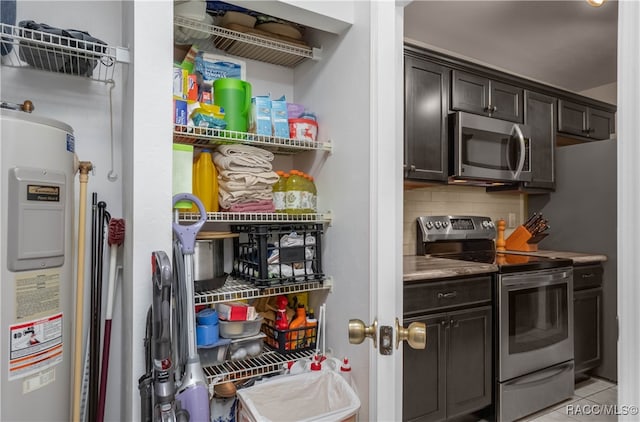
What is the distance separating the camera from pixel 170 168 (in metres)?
1.37

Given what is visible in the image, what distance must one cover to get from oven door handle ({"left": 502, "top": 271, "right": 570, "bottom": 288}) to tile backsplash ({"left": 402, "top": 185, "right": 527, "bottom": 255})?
2.15ft

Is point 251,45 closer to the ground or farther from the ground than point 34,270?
farther from the ground

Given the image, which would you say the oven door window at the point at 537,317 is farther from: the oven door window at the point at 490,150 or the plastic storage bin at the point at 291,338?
the plastic storage bin at the point at 291,338

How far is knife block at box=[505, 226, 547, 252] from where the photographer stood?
3055 mm

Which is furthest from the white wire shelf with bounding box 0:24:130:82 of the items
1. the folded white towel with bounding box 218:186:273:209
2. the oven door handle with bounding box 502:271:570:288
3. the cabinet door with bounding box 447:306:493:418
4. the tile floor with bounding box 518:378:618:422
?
the tile floor with bounding box 518:378:618:422

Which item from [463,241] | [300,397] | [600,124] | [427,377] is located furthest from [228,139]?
[600,124]

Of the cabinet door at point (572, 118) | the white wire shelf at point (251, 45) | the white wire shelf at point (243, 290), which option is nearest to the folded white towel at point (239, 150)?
the white wire shelf at point (251, 45)

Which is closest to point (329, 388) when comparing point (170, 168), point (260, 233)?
point (260, 233)

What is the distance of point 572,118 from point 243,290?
10.1 ft

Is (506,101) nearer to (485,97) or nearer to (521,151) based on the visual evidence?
(485,97)

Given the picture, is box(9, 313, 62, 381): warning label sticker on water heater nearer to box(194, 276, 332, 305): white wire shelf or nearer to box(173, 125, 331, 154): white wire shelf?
box(194, 276, 332, 305): white wire shelf

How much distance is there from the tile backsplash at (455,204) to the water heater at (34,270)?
6.06 feet

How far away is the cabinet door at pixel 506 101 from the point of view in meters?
2.68

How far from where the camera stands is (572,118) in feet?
10.3
